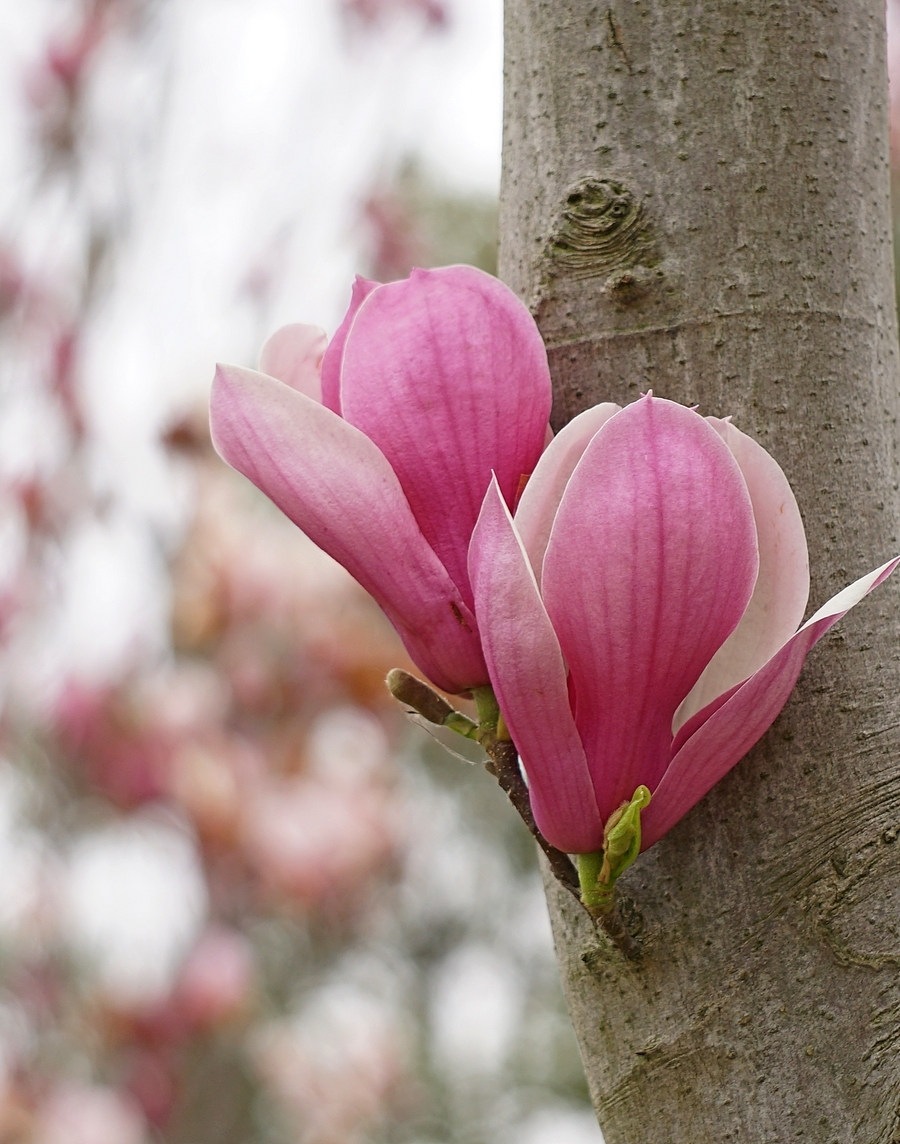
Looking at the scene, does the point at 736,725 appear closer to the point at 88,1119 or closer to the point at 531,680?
the point at 531,680

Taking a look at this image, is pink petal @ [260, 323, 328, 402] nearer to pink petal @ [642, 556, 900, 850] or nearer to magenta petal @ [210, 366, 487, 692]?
magenta petal @ [210, 366, 487, 692]

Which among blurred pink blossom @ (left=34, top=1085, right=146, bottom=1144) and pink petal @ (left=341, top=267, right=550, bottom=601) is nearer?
pink petal @ (left=341, top=267, right=550, bottom=601)

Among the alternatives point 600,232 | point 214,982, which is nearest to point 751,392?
point 600,232

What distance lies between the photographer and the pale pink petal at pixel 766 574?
0.30 metres

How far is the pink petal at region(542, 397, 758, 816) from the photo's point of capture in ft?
0.87

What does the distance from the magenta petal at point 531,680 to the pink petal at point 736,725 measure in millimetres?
19

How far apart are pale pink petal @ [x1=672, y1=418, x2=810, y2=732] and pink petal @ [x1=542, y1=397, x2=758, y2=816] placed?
0.02 metres

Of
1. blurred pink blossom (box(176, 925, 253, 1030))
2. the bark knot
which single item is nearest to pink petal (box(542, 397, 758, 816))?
the bark knot

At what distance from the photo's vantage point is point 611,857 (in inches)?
11.6

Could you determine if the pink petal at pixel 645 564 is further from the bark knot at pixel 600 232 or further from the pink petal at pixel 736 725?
the bark knot at pixel 600 232

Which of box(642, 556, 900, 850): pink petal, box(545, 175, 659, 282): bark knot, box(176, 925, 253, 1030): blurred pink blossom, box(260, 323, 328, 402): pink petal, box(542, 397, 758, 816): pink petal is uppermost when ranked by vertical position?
box(545, 175, 659, 282): bark knot

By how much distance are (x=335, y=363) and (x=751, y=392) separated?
129 millimetres

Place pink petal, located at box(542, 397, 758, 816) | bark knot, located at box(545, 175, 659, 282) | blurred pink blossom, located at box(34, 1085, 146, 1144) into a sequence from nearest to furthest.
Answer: pink petal, located at box(542, 397, 758, 816) < bark knot, located at box(545, 175, 659, 282) < blurred pink blossom, located at box(34, 1085, 146, 1144)

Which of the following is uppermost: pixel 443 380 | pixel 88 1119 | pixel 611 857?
pixel 443 380
